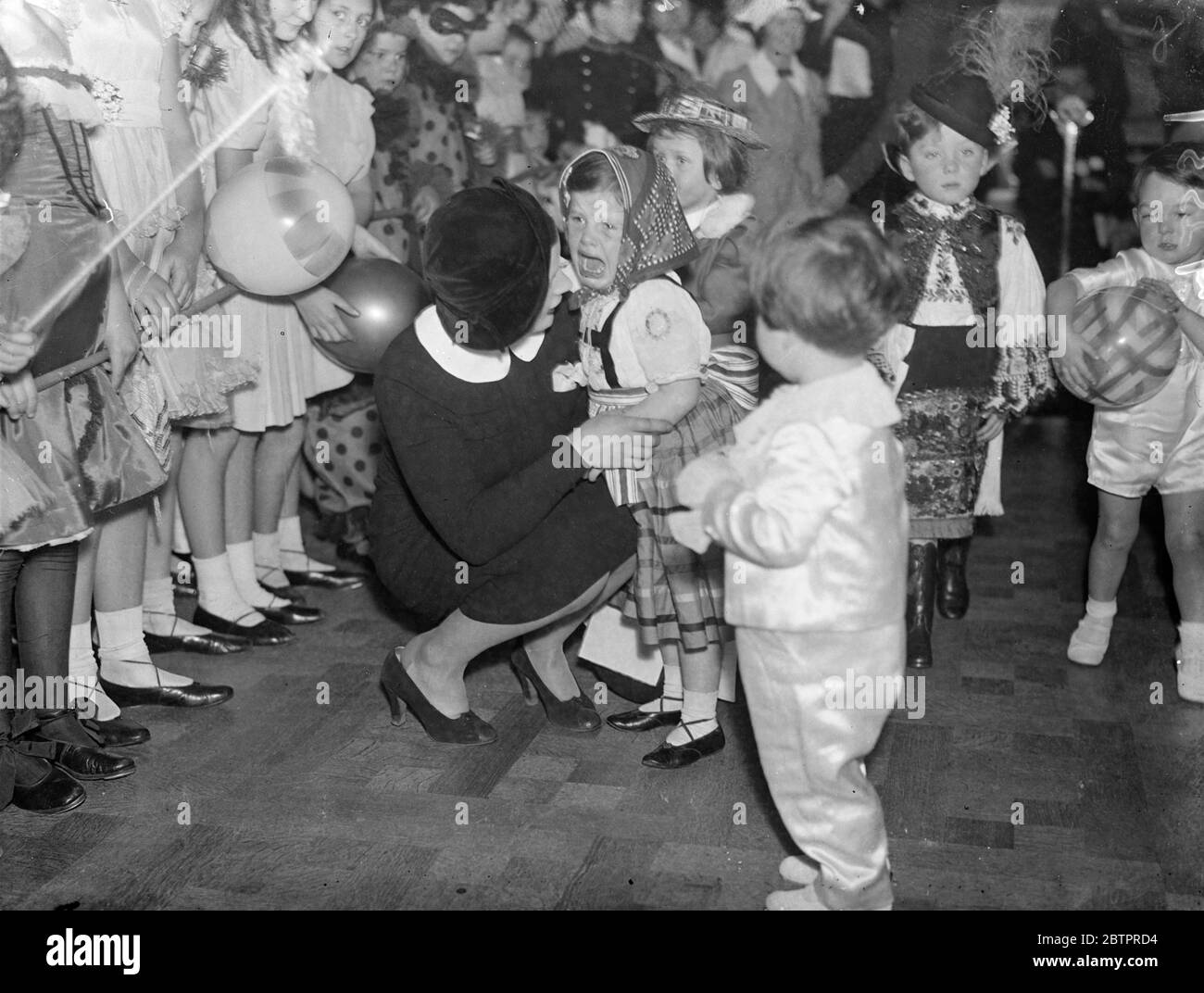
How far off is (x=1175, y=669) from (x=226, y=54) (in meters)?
2.55

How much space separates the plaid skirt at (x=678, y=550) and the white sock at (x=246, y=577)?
121 centimetres

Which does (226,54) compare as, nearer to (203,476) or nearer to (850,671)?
(203,476)

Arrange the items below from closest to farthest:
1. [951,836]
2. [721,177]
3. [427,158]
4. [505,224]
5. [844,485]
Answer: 1. [844,485]
2. [951,836]
3. [505,224]
4. [721,177]
5. [427,158]

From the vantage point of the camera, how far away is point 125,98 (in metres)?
2.71

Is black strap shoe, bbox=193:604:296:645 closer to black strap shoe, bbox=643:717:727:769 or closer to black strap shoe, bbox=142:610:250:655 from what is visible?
black strap shoe, bbox=142:610:250:655

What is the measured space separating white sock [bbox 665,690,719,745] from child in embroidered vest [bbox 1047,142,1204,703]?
3.36 feet

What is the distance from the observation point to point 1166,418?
9.04ft

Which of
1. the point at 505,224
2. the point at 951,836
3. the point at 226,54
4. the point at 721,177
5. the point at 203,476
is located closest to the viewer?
the point at 951,836

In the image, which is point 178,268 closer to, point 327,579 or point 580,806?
point 327,579

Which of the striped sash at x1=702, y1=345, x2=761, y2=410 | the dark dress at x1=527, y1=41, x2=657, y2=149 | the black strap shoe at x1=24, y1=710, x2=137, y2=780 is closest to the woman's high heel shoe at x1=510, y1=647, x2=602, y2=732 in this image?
the striped sash at x1=702, y1=345, x2=761, y2=410

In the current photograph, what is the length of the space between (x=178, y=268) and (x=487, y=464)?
892 mm

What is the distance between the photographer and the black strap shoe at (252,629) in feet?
10.4

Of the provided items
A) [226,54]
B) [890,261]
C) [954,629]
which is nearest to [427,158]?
[226,54]

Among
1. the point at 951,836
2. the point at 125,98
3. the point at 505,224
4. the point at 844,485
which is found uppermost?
the point at 125,98
